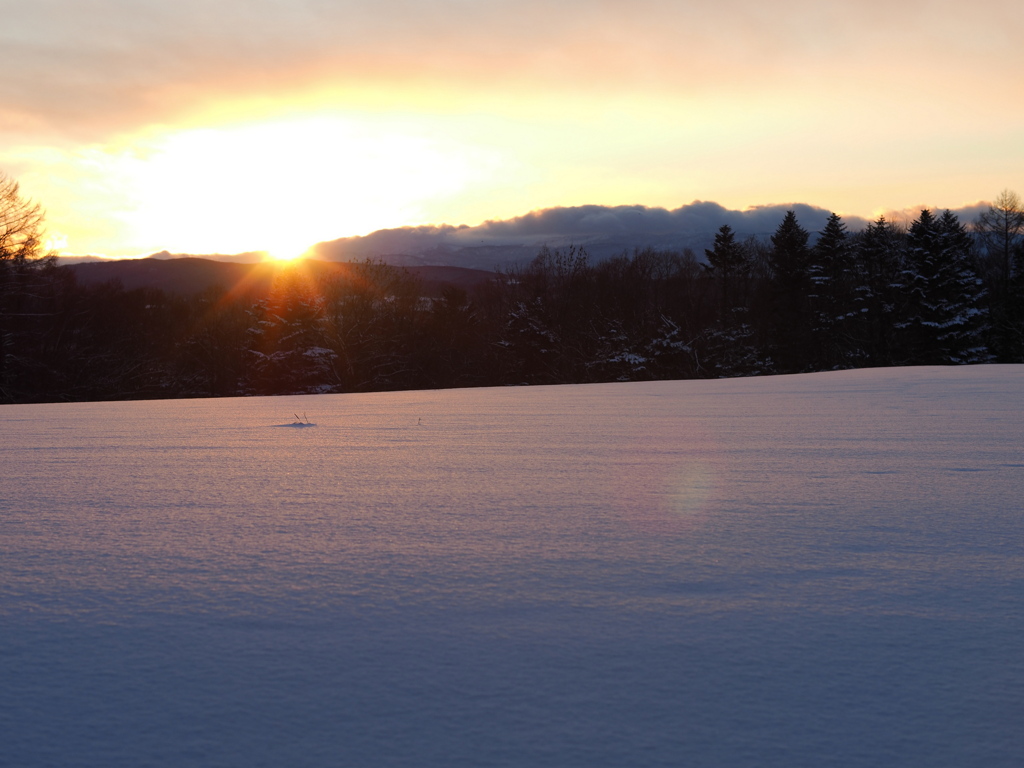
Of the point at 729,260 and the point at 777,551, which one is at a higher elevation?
the point at 729,260

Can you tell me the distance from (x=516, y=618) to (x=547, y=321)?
30.7 metres

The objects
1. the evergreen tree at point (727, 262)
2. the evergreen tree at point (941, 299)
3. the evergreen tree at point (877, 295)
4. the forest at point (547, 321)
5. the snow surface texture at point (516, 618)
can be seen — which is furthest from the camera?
the evergreen tree at point (727, 262)

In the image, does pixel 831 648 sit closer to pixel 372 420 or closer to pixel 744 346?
pixel 372 420

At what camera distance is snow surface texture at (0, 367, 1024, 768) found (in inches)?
40.1

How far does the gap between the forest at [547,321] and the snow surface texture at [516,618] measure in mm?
26420

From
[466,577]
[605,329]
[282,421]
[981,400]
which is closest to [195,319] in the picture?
[605,329]

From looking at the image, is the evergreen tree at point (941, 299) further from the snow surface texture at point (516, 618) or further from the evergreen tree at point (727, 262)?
the snow surface texture at point (516, 618)

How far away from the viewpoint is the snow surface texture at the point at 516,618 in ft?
3.34

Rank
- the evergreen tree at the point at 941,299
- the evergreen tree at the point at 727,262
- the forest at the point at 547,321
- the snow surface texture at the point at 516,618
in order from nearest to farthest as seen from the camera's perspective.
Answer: the snow surface texture at the point at 516,618 < the forest at the point at 547,321 < the evergreen tree at the point at 941,299 < the evergreen tree at the point at 727,262

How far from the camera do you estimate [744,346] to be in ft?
111

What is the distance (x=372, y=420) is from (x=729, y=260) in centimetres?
3539

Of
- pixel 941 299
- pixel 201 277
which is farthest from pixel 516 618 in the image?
pixel 201 277

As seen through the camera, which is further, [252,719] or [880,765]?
[252,719]

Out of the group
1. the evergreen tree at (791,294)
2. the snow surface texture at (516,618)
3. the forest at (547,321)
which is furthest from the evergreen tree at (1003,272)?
the snow surface texture at (516,618)
